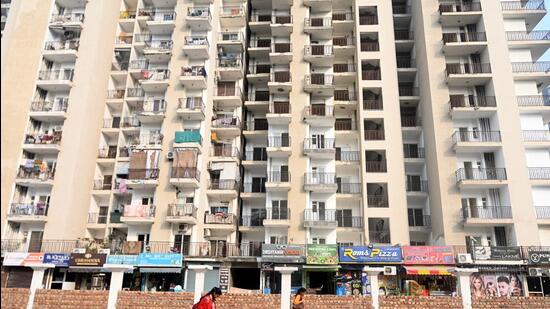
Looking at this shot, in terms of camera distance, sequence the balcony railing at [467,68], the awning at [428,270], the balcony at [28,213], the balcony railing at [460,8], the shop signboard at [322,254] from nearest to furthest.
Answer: the awning at [428,270] < the shop signboard at [322,254] < the balcony at [28,213] < the balcony railing at [467,68] < the balcony railing at [460,8]

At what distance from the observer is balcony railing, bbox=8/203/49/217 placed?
35000mm

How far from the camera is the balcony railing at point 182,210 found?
33.9 meters

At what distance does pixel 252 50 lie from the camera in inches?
1606

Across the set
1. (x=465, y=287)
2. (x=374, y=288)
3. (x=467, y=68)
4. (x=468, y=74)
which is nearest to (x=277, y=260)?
(x=374, y=288)

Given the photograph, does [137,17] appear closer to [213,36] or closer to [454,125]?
[213,36]

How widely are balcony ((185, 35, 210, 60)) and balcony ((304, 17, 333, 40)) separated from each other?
31.1 ft

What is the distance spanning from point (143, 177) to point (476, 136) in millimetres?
27762

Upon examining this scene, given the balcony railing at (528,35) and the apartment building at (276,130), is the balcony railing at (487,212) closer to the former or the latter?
the apartment building at (276,130)

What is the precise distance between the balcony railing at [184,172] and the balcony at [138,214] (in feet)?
10.4

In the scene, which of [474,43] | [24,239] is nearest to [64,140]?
[24,239]

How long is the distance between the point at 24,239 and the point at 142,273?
36.5ft

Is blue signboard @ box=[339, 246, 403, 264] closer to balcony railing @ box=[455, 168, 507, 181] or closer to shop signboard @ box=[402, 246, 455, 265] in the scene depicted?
shop signboard @ box=[402, 246, 455, 265]

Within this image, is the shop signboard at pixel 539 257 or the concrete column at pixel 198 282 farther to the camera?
the shop signboard at pixel 539 257

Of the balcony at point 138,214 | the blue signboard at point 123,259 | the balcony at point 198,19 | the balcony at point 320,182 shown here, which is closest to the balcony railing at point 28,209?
the balcony at point 138,214
